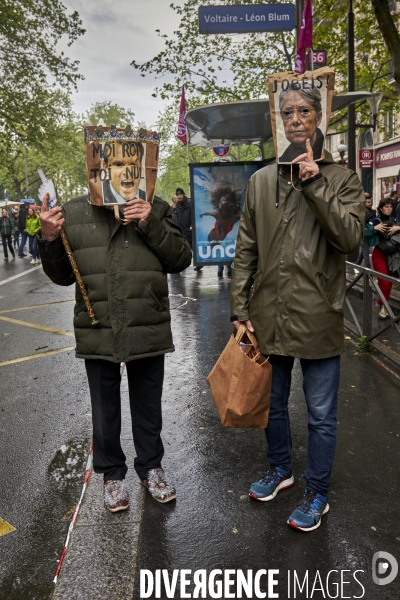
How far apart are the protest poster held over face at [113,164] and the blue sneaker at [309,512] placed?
1795 millimetres

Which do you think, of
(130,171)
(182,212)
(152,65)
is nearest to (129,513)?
(130,171)

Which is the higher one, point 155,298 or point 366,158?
point 366,158

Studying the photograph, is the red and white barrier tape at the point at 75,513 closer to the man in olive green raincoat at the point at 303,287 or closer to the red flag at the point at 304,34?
the man in olive green raincoat at the point at 303,287

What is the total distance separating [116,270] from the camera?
3.12 m

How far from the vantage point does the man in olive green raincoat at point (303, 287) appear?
115 inches

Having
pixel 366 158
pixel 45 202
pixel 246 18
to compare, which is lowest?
pixel 45 202

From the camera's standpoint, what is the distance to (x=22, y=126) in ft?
66.0

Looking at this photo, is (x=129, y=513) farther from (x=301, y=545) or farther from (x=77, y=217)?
(x=77, y=217)

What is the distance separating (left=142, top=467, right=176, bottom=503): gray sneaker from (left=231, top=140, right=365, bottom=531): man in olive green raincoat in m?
0.71

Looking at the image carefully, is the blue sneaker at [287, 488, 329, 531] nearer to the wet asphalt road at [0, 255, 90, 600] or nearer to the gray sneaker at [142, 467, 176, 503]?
the gray sneaker at [142, 467, 176, 503]

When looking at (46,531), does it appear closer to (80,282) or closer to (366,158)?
(80,282)

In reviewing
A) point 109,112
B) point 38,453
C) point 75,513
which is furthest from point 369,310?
point 109,112

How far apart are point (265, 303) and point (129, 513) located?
136cm

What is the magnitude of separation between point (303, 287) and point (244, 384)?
0.59 meters
